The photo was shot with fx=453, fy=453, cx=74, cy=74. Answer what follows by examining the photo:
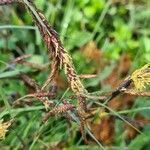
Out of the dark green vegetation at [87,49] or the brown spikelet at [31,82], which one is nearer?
the brown spikelet at [31,82]

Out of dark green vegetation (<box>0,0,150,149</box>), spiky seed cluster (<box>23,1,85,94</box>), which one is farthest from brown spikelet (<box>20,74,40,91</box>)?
spiky seed cluster (<box>23,1,85,94</box>)

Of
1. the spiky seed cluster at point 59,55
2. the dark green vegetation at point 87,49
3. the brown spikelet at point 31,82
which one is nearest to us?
the spiky seed cluster at point 59,55

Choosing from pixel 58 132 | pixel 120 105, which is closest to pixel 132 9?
pixel 120 105

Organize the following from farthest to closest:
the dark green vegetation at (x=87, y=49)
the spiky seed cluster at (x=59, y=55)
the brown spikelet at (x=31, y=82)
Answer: the dark green vegetation at (x=87, y=49), the brown spikelet at (x=31, y=82), the spiky seed cluster at (x=59, y=55)

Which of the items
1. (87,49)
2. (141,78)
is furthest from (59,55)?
(87,49)

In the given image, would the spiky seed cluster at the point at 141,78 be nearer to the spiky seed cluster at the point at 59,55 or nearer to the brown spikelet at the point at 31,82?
the spiky seed cluster at the point at 59,55

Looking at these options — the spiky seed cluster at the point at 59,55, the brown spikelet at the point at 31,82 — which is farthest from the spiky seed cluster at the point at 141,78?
the brown spikelet at the point at 31,82

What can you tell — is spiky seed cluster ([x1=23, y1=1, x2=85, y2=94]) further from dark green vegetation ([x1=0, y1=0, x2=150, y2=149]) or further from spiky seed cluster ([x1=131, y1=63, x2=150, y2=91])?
dark green vegetation ([x1=0, y1=0, x2=150, y2=149])

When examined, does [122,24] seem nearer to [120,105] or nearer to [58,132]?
[120,105]
